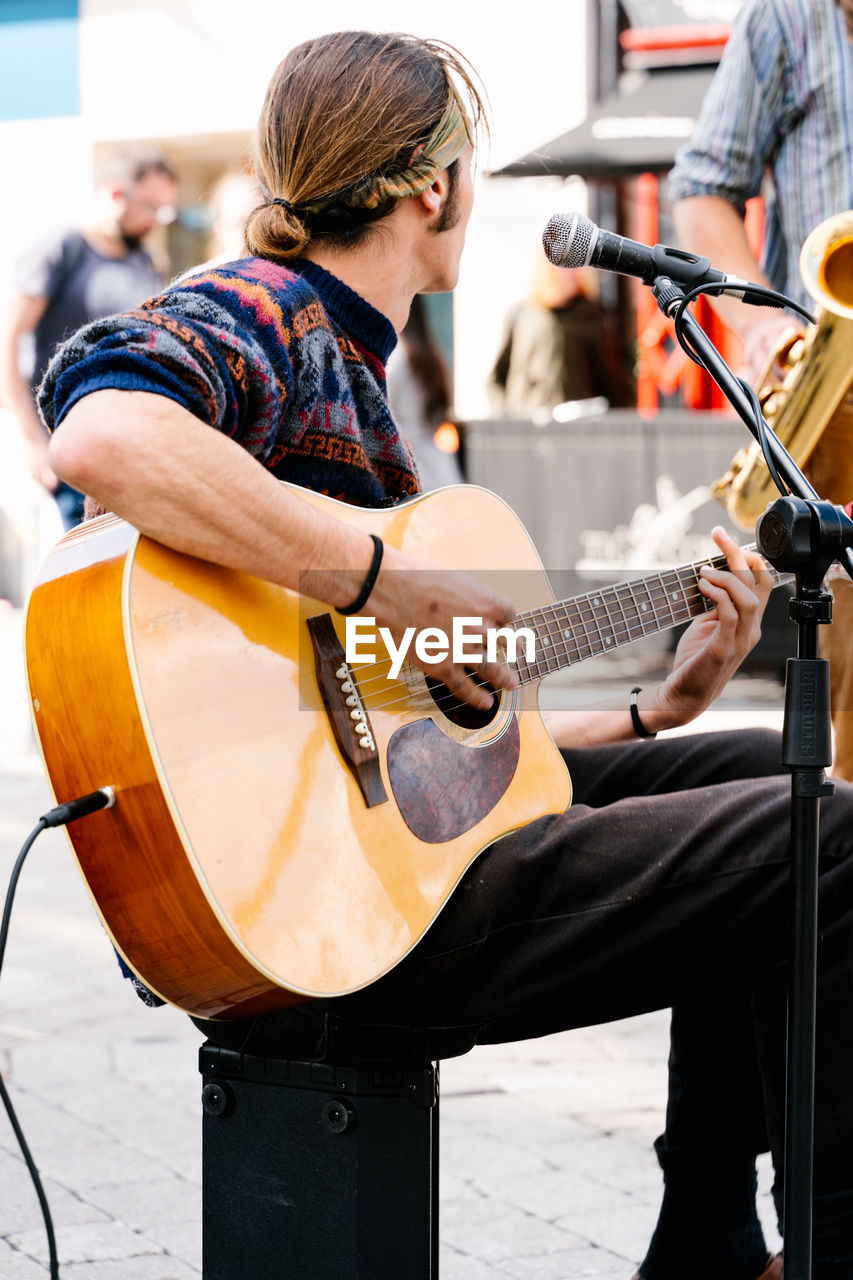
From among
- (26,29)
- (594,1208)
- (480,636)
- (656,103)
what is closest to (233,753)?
(480,636)

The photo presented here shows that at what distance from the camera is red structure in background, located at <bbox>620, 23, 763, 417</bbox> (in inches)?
344

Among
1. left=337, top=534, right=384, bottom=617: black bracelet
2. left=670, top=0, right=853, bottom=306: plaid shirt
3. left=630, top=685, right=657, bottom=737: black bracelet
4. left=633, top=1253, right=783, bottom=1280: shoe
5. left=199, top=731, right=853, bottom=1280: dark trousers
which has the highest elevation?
left=670, top=0, right=853, bottom=306: plaid shirt

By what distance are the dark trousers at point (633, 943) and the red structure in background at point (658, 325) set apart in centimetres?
694

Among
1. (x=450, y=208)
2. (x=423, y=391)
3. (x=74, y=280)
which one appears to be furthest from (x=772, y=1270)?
(x=423, y=391)

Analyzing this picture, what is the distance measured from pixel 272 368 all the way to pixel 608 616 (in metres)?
0.62

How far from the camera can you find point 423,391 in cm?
714

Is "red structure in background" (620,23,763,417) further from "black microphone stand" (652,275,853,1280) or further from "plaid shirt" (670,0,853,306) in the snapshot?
"black microphone stand" (652,275,853,1280)

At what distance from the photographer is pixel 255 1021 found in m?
1.91

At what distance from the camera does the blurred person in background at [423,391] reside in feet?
23.2

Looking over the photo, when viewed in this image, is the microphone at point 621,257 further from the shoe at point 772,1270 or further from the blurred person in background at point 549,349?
the blurred person in background at point 549,349

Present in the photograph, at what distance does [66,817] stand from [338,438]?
573 mm

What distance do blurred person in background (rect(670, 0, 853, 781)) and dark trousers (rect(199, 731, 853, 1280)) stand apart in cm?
106

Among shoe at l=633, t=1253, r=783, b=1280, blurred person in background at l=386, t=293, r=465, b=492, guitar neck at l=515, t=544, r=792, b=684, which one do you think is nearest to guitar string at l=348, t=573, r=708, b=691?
guitar neck at l=515, t=544, r=792, b=684

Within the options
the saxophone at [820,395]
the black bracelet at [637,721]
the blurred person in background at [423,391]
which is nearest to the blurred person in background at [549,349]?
the blurred person in background at [423,391]
